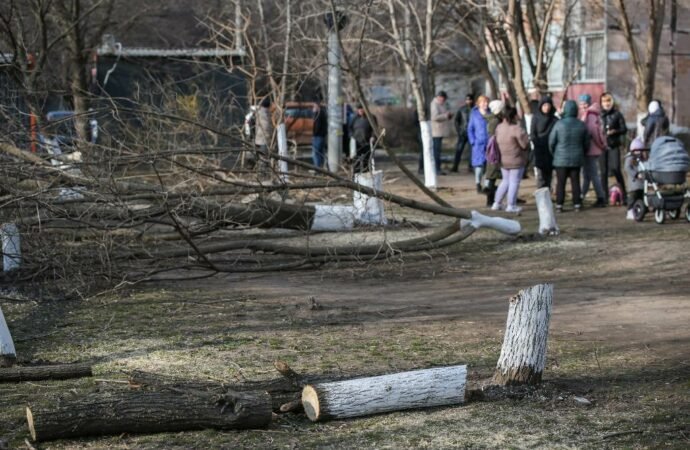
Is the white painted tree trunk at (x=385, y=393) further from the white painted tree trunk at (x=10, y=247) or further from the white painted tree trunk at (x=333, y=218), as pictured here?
the white painted tree trunk at (x=333, y=218)

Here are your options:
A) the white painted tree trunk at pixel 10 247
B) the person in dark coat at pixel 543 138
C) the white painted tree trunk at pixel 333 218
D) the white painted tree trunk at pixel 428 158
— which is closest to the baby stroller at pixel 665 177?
the person in dark coat at pixel 543 138

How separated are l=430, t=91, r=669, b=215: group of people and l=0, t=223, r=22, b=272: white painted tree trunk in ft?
27.3

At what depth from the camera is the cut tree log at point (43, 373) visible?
756 centimetres

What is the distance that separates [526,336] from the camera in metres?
7.09

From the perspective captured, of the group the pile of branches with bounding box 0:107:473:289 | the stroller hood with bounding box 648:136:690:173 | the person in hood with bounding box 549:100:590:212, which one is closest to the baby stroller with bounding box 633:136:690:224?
the stroller hood with bounding box 648:136:690:173

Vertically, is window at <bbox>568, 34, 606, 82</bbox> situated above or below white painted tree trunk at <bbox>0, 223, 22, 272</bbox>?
above

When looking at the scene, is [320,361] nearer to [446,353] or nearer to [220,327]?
[446,353]

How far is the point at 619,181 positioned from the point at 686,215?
263cm

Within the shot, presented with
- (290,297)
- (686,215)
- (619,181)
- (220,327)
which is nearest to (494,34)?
(619,181)

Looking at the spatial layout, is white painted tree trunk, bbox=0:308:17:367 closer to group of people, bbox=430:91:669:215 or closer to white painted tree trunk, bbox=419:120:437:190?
group of people, bbox=430:91:669:215

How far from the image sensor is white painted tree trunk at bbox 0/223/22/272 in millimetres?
10789

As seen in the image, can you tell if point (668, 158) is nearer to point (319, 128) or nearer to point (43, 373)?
point (43, 373)

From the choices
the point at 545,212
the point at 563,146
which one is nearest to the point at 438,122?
the point at 563,146

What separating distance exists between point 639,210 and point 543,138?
2453mm
